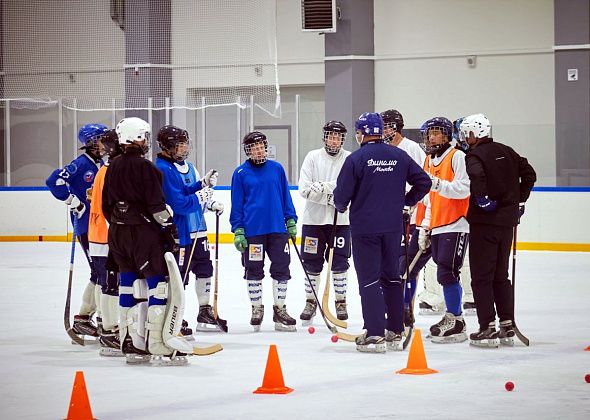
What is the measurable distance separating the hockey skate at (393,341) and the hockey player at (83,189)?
6.47 feet

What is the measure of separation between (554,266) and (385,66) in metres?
7.51

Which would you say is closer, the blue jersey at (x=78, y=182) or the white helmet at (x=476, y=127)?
the white helmet at (x=476, y=127)

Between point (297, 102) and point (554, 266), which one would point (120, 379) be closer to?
point (554, 266)

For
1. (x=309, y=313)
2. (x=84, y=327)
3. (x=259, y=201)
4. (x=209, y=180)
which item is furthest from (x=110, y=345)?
(x=309, y=313)

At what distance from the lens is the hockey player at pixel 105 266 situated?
22.8 feet

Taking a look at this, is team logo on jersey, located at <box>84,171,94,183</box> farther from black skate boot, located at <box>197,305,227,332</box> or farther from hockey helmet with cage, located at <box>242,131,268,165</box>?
black skate boot, located at <box>197,305,227,332</box>

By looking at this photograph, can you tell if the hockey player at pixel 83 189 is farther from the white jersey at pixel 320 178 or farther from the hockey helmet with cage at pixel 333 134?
the hockey helmet with cage at pixel 333 134

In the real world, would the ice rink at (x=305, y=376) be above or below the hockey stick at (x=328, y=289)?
below

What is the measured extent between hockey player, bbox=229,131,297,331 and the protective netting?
10474mm

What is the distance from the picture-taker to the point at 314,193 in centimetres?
816

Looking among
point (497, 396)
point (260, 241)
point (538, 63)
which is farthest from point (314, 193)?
point (538, 63)

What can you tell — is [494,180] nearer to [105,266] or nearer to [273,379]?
[273,379]

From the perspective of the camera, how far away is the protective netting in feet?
64.1

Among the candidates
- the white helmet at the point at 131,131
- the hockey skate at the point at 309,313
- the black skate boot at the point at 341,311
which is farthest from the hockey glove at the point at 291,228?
the white helmet at the point at 131,131
